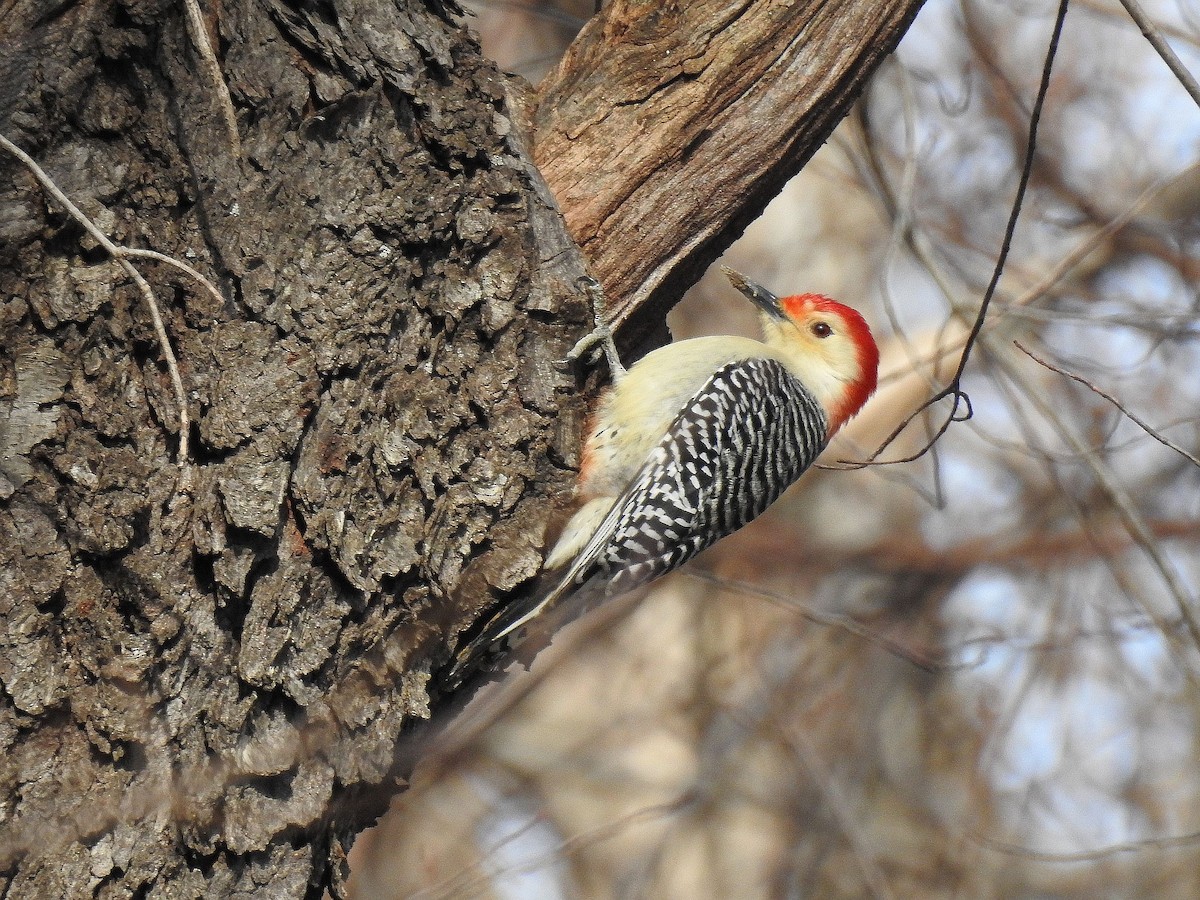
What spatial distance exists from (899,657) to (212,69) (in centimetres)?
655

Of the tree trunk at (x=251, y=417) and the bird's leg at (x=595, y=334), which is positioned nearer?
the tree trunk at (x=251, y=417)

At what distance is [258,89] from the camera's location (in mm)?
2729

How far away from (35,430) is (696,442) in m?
2.28

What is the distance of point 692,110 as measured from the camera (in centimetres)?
325

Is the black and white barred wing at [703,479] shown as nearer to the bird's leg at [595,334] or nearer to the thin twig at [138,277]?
the bird's leg at [595,334]

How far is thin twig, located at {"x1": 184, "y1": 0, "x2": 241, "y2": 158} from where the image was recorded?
8.57 feet

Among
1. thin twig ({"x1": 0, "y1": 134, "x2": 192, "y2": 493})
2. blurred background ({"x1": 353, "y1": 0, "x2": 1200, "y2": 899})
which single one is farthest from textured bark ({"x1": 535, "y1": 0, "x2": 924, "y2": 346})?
blurred background ({"x1": 353, "y1": 0, "x2": 1200, "y2": 899})

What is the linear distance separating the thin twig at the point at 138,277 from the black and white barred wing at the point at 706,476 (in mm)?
1494

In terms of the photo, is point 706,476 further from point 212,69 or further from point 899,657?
point 899,657

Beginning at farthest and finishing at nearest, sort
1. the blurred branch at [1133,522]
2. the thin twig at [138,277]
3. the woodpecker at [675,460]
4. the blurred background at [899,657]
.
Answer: the blurred background at [899,657], the blurred branch at [1133,522], the woodpecker at [675,460], the thin twig at [138,277]

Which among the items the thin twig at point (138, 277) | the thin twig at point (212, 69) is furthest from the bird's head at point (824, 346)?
the thin twig at point (138, 277)

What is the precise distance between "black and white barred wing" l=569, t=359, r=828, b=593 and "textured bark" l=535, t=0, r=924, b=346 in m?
0.85

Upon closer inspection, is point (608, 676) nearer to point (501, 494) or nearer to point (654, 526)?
point (654, 526)

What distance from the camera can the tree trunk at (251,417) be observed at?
229 centimetres
